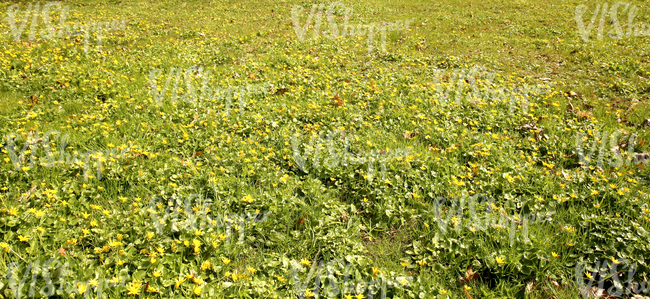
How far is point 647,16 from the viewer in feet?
35.5

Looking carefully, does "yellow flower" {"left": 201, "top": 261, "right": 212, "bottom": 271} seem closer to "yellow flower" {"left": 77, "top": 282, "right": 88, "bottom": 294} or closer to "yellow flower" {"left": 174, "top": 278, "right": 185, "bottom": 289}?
"yellow flower" {"left": 174, "top": 278, "right": 185, "bottom": 289}

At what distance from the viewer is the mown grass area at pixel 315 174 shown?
278cm

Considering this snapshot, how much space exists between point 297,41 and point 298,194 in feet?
19.3

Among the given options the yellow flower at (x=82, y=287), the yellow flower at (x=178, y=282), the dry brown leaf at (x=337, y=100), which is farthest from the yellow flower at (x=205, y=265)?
the dry brown leaf at (x=337, y=100)

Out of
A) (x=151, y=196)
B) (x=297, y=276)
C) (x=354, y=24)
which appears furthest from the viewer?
(x=354, y=24)

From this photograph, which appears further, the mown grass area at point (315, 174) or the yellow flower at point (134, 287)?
the mown grass area at point (315, 174)

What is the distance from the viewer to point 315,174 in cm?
396

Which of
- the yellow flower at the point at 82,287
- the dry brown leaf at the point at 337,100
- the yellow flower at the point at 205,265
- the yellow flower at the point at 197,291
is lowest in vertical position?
the yellow flower at the point at 197,291

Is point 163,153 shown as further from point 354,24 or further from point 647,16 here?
point 647,16

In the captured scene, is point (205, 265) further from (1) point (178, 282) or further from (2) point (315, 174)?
(2) point (315, 174)

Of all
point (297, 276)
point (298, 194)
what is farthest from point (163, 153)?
point (297, 276)

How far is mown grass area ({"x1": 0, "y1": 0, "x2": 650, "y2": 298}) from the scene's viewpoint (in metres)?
2.78

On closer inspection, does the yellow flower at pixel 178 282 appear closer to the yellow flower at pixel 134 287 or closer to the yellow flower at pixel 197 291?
the yellow flower at pixel 197 291

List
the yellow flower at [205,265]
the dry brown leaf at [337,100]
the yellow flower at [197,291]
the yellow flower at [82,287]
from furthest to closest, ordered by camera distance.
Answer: the dry brown leaf at [337,100]
the yellow flower at [205,265]
the yellow flower at [197,291]
the yellow flower at [82,287]
